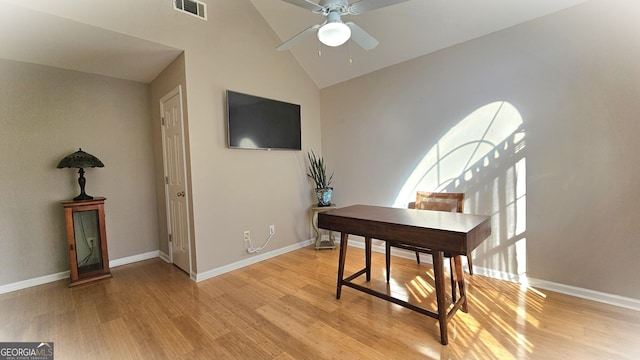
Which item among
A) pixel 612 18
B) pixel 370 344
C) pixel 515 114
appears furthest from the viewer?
pixel 515 114

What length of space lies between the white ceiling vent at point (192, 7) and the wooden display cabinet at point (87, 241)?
216 centimetres

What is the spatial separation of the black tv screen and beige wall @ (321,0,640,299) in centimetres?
149

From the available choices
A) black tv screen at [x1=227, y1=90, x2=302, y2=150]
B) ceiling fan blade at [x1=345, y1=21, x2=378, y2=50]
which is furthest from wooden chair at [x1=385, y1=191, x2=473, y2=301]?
black tv screen at [x1=227, y1=90, x2=302, y2=150]

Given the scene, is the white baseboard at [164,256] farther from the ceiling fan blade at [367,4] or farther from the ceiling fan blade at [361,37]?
the ceiling fan blade at [367,4]

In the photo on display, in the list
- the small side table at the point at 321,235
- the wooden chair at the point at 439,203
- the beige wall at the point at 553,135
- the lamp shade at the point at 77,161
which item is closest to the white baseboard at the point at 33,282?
the lamp shade at the point at 77,161

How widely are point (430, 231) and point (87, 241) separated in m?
3.52

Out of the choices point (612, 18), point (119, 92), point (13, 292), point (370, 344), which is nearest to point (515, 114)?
point (612, 18)

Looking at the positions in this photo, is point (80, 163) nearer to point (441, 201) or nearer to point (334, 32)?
point (334, 32)

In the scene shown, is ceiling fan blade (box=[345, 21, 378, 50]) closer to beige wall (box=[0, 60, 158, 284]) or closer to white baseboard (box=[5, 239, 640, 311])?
white baseboard (box=[5, 239, 640, 311])

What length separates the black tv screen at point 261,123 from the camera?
2920 millimetres

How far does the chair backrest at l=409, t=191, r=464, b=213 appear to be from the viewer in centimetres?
240

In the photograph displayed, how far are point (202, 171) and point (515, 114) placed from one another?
3.05m

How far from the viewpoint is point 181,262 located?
3.00 metres

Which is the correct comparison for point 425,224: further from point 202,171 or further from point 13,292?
point 13,292
